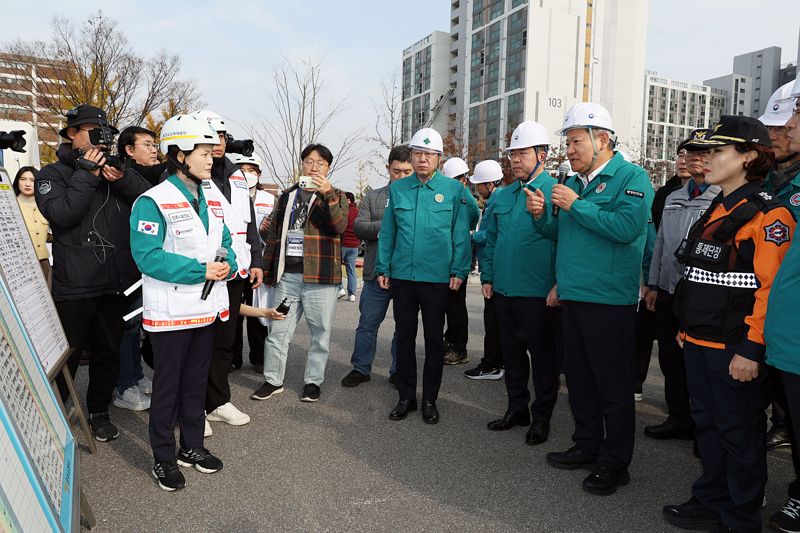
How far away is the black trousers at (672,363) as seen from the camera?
4043mm

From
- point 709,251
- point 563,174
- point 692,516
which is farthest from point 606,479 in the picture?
point 563,174

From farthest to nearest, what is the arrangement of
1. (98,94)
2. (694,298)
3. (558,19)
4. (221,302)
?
(558,19) → (98,94) → (221,302) → (694,298)

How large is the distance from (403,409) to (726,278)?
2.54m

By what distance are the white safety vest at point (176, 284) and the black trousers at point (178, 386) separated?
0.32 ft

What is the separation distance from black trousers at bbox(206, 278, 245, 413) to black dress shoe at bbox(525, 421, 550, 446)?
2244mm

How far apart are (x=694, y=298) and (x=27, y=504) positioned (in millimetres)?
2728

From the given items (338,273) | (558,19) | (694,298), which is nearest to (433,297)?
(338,273)

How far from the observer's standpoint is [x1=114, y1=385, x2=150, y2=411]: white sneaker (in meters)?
4.36

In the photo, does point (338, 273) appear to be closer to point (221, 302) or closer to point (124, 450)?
point (221, 302)

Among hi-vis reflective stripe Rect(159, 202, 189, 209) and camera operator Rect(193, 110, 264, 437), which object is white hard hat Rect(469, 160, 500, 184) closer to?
camera operator Rect(193, 110, 264, 437)

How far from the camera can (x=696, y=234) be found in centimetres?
273

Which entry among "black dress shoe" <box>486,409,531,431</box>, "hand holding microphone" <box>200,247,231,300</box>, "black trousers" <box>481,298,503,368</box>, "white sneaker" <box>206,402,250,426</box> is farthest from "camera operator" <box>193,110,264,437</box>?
"black trousers" <box>481,298,503,368</box>

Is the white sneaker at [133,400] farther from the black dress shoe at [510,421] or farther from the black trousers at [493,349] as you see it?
the black trousers at [493,349]

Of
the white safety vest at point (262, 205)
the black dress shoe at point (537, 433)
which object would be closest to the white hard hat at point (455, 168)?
the white safety vest at point (262, 205)
